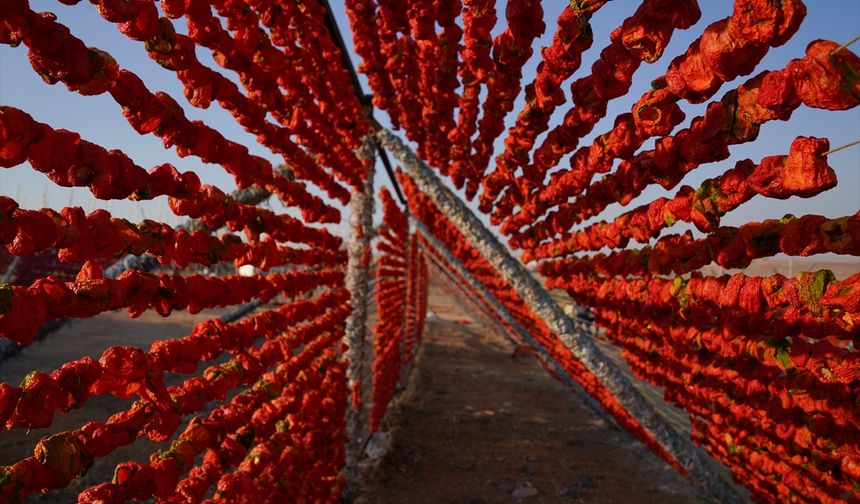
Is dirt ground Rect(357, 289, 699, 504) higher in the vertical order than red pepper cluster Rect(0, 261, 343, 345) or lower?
lower

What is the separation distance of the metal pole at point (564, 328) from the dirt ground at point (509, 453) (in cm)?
211

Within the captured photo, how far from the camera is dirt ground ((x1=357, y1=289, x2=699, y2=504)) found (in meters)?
5.05

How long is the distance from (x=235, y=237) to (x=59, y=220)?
94 cm

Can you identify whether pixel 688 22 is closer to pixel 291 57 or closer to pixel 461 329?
pixel 291 57

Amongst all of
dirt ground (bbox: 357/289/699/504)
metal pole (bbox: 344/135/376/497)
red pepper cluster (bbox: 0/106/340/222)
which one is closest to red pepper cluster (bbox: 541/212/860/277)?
red pepper cluster (bbox: 0/106/340/222)

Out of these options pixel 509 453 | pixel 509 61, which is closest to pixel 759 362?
pixel 509 61

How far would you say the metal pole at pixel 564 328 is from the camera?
9.91 ft

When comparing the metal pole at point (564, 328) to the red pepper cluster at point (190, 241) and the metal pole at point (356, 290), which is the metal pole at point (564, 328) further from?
the metal pole at point (356, 290)

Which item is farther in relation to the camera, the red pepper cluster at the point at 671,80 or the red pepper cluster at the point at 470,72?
the red pepper cluster at the point at 470,72

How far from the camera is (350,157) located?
13.1 ft

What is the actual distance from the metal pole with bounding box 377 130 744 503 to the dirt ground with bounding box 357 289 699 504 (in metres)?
2.11

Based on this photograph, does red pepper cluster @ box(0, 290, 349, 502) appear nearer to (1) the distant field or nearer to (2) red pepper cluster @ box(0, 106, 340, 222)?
(2) red pepper cluster @ box(0, 106, 340, 222)

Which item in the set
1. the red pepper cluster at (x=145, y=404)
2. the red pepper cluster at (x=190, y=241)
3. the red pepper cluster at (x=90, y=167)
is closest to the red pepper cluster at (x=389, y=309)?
the red pepper cluster at (x=190, y=241)

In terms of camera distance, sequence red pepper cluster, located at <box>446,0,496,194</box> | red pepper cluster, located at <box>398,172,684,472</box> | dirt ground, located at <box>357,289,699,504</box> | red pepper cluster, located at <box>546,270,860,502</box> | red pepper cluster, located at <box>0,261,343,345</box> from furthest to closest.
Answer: red pepper cluster, located at <box>398,172,684,472</box> < dirt ground, located at <box>357,289,699,504</box> < red pepper cluster, located at <box>446,0,496,194</box> < red pepper cluster, located at <box>546,270,860,502</box> < red pepper cluster, located at <box>0,261,343,345</box>
